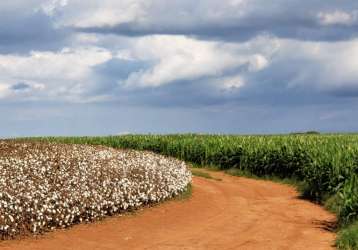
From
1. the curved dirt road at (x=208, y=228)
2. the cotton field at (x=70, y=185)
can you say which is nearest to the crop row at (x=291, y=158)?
the curved dirt road at (x=208, y=228)

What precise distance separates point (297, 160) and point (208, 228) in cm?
1576

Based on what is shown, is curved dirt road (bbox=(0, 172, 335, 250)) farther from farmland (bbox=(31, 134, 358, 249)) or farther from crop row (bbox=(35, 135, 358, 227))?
crop row (bbox=(35, 135, 358, 227))

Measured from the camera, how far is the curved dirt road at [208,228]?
17141 mm

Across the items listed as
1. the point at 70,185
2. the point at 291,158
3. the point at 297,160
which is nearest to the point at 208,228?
the point at 70,185

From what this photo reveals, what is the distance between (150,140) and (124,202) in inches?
1215

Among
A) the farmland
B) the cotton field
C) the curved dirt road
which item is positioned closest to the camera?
the curved dirt road

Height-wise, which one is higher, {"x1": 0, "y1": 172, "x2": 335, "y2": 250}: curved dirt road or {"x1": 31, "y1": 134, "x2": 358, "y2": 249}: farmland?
{"x1": 31, "y1": 134, "x2": 358, "y2": 249}: farmland

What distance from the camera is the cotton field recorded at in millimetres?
18422

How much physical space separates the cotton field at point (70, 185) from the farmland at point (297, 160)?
6.10 m

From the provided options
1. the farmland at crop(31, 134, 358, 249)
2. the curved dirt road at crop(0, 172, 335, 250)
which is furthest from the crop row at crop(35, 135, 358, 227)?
the curved dirt road at crop(0, 172, 335, 250)

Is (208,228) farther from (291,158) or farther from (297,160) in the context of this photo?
(291,158)

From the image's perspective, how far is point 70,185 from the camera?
21.3 meters

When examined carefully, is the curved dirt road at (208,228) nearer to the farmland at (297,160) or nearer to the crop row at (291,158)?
the farmland at (297,160)

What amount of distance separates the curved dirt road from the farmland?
3.41 ft
